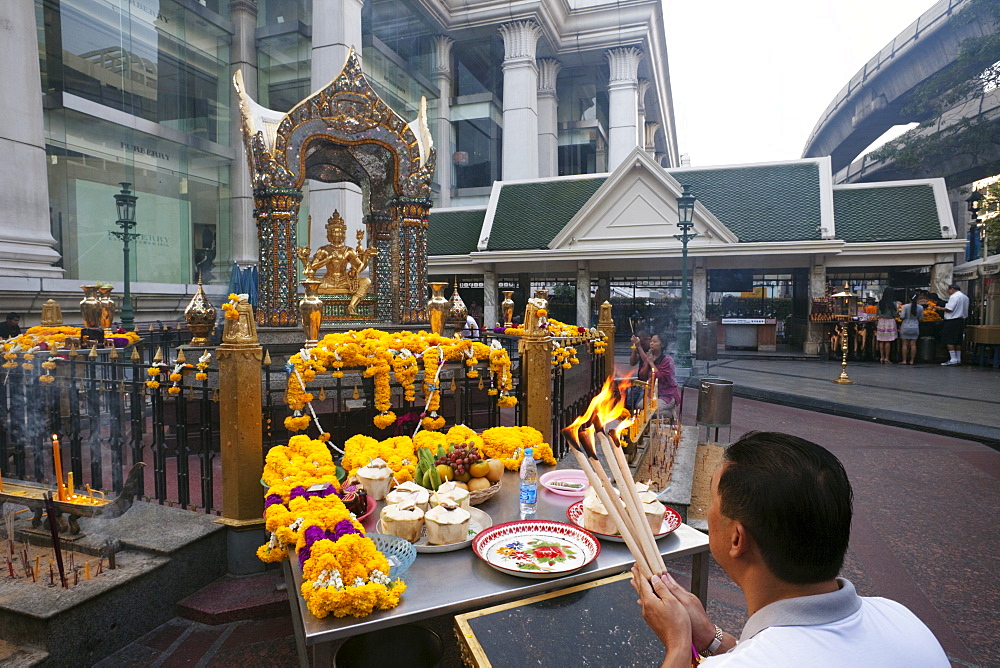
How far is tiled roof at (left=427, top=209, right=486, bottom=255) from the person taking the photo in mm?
21938

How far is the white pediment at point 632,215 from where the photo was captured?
18.8 meters

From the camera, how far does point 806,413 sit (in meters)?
10.4

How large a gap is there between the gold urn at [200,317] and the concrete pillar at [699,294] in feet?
48.8

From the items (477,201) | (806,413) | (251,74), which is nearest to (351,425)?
(806,413)

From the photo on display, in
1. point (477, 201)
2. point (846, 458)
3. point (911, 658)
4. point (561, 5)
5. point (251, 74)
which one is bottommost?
point (846, 458)

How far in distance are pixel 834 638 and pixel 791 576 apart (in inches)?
6.4

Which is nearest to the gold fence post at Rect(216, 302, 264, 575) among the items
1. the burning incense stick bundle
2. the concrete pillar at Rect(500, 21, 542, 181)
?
the burning incense stick bundle

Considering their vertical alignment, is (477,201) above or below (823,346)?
above

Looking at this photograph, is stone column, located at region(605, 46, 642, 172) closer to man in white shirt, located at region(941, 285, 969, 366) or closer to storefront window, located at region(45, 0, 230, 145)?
man in white shirt, located at region(941, 285, 969, 366)

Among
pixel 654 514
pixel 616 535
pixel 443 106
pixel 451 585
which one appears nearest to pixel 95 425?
pixel 451 585

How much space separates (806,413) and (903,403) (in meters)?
1.88

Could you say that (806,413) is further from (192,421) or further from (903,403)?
(192,421)

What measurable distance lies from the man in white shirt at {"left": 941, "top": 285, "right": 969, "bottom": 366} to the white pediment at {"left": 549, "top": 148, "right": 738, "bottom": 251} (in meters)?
6.71

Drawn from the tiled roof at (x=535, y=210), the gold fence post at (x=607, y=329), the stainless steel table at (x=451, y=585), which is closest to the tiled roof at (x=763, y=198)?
the tiled roof at (x=535, y=210)
